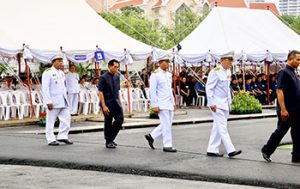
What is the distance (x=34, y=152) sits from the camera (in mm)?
12836

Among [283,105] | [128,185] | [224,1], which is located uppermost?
[224,1]

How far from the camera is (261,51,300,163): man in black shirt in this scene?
36.8ft

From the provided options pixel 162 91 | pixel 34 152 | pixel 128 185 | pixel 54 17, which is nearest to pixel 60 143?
pixel 34 152

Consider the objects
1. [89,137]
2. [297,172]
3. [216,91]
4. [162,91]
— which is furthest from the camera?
[89,137]

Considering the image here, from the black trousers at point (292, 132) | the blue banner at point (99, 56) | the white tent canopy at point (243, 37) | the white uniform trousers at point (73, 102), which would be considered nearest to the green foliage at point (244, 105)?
the white tent canopy at point (243, 37)

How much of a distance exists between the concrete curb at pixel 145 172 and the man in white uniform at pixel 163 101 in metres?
2.32

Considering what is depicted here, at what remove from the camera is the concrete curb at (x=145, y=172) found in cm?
948

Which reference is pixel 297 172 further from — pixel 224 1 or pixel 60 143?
pixel 224 1

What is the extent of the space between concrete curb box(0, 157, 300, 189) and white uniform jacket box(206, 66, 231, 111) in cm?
226

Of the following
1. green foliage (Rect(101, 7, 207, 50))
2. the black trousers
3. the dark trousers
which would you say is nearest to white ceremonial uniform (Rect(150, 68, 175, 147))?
the dark trousers

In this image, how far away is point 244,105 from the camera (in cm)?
2736

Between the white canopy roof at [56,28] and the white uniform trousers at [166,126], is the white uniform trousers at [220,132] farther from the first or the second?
the white canopy roof at [56,28]

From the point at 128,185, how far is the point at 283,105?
319 cm

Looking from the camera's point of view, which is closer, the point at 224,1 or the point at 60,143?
the point at 60,143
